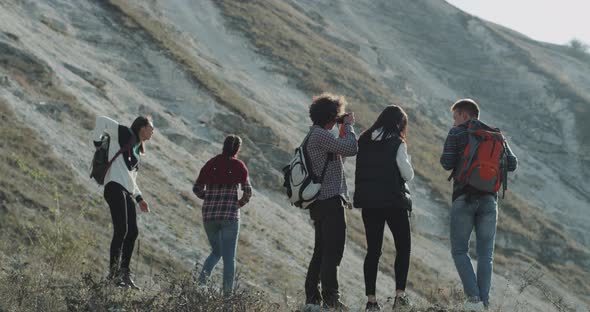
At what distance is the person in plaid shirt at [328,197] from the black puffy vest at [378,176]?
0.17 m

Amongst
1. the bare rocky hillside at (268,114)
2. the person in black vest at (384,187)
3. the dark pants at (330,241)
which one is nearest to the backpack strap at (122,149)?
the bare rocky hillside at (268,114)

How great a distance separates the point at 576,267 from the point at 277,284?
68.2ft

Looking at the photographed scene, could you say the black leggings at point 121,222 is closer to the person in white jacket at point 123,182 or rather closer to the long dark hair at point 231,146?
the person in white jacket at point 123,182

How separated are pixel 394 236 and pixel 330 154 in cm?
100

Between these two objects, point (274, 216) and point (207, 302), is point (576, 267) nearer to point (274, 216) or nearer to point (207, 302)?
point (274, 216)

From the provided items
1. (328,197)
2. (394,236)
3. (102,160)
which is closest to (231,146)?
(102,160)

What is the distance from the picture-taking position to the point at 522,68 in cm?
6184

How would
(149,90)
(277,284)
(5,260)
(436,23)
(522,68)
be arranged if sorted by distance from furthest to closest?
(436,23) → (522,68) → (149,90) → (277,284) → (5,260)

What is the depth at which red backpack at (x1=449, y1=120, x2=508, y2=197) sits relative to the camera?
670cm

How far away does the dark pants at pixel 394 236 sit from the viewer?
22.6ft

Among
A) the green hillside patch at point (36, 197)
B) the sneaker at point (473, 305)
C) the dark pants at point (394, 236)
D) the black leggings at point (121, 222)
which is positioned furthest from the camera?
the green hillside patch at point (36, 197)

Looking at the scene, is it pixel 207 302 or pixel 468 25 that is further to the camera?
pixel 468 25

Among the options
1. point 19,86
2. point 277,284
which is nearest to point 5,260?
point 277,284

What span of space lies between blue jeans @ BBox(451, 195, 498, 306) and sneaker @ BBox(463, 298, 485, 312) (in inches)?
10.9
